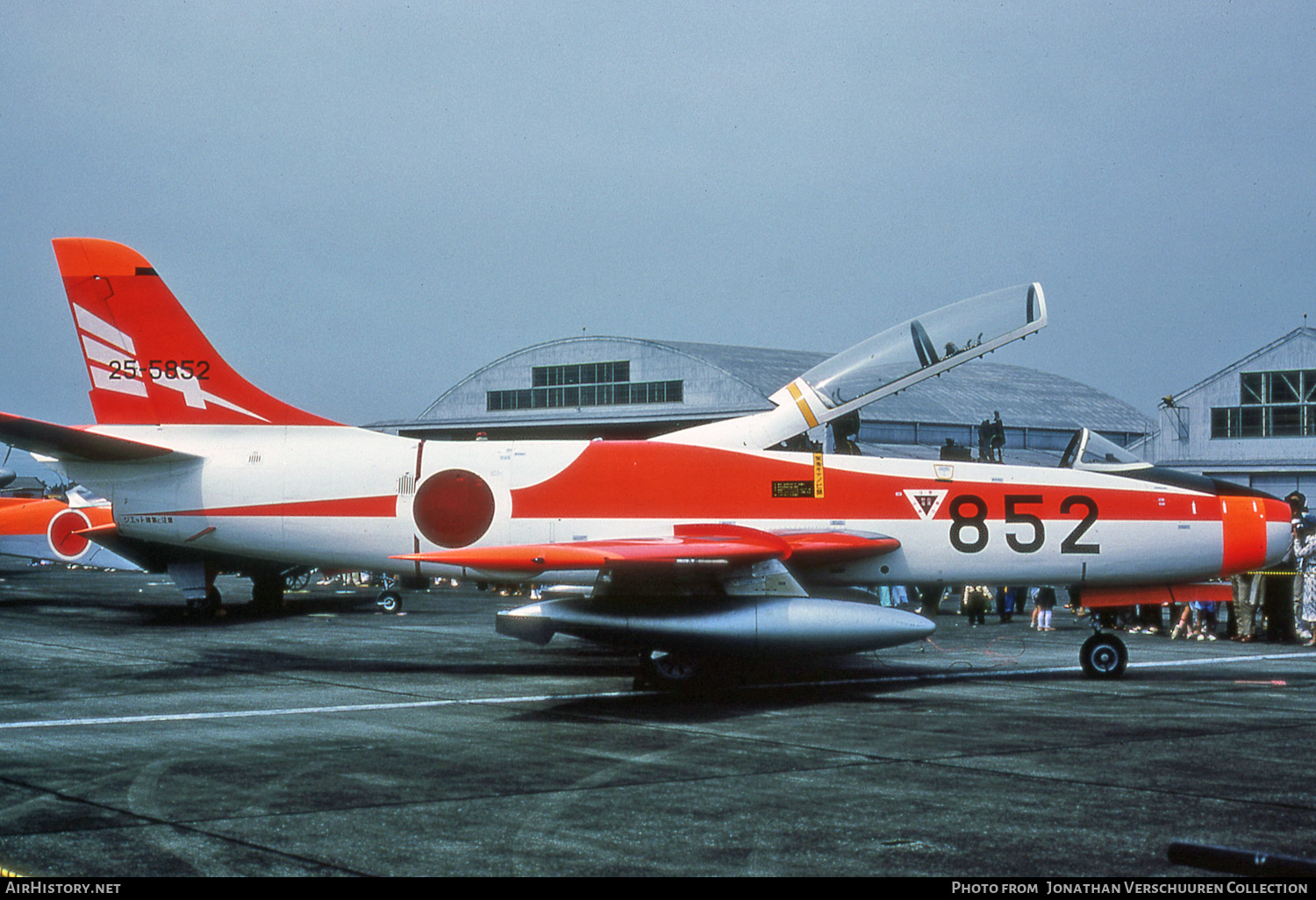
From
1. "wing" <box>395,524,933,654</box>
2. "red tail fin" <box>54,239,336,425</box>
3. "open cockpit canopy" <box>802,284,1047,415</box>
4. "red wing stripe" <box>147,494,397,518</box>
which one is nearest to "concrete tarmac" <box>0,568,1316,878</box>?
"wing" <box>395,524,933,654</box>

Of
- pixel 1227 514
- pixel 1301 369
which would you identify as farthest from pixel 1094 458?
pixel 1301 369

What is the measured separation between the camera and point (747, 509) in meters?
11.9

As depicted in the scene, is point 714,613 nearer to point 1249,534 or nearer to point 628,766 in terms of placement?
point 628,766

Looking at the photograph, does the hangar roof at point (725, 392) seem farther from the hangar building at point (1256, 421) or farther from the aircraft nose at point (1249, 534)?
the aircraft nose at point (1249, 534)

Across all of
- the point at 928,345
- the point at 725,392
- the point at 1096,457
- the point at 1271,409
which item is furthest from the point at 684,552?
the point at 1271,409

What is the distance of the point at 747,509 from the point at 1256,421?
37.2 m

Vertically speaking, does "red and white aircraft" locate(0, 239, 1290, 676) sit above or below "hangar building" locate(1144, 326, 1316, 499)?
below

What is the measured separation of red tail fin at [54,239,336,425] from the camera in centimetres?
1315

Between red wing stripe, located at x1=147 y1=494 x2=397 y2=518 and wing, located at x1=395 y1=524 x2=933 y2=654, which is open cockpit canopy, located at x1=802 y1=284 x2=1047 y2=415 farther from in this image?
red wing stripe, located at x1=147 y1=494 x2=397 y2=518

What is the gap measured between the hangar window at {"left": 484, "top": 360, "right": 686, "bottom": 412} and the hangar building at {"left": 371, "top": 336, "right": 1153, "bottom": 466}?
5 centimetres

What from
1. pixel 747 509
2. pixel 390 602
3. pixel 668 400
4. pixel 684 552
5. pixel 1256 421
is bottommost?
pixel 390 602

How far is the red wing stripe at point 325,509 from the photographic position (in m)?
12.2

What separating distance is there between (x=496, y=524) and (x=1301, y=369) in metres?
38.8

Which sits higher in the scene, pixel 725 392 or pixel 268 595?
pixel 725 392
